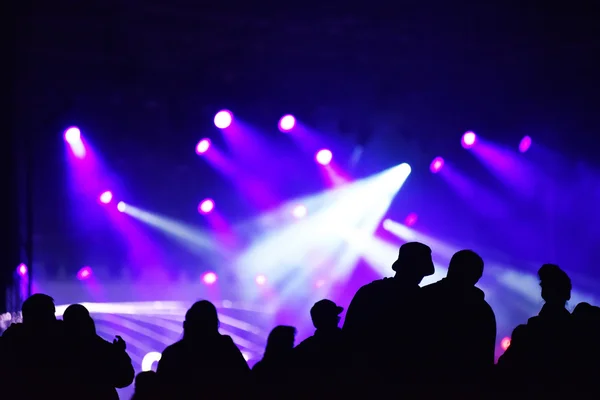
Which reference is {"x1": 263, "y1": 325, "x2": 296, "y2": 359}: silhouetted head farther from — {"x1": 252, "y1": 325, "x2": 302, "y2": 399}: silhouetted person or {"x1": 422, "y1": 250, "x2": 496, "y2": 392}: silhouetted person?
{"x1": 422, "y1": 250, "x2": 496, "y2": 392}: silhouetted person

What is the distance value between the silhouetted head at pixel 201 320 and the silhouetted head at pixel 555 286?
1.42 m

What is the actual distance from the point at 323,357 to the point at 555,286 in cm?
107

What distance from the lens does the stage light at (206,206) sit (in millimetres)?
11203

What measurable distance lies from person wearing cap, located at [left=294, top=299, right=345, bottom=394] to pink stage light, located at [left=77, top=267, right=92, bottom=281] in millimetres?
7751

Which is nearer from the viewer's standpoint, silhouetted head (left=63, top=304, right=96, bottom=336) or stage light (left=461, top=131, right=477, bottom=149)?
silhouetted head (left=63, top=304, right=96, bottom=336)

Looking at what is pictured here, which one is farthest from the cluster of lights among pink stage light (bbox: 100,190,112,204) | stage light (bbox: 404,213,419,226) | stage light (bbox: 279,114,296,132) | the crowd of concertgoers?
the crowd of concertgoers

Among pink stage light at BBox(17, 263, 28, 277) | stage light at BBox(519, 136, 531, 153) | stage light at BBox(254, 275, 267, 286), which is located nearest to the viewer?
pink stage light at BBox(17, 263, 28, 277)

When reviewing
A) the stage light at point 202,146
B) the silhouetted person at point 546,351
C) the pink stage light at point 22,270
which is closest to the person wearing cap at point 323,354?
the silhouetted person at point 546,351

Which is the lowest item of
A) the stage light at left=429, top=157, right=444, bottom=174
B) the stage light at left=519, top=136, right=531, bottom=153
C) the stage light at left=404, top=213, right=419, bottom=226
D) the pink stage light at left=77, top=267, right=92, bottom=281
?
the pink stage light at left=77, top=267, right=92, bottom=281

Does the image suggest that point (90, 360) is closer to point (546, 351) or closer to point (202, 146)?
point (546, 351)

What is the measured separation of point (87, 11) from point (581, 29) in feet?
18.6

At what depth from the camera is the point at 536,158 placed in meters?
10.7

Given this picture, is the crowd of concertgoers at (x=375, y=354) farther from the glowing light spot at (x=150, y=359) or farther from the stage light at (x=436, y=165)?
the stage light at (x=436, y=165)

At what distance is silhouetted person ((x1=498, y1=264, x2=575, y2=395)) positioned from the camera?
3102 mm
